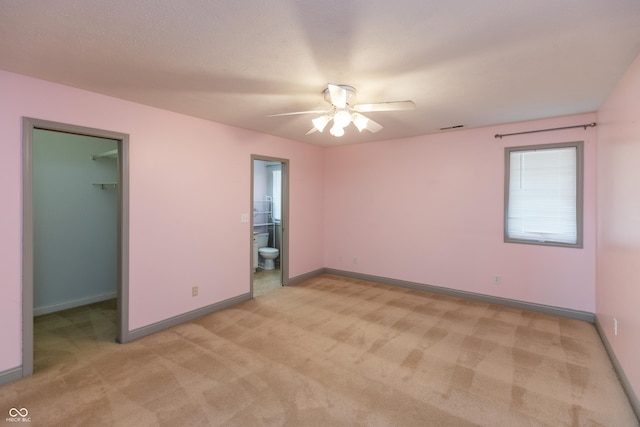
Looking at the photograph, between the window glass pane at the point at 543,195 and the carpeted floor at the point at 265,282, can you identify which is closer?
the window glass pane at the point at 543,195

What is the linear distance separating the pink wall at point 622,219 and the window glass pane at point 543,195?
0.44 metres

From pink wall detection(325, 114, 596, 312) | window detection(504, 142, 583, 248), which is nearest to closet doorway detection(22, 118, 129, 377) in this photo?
pink wall detection(325, 114, 596, 312)

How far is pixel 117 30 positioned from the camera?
181 cm

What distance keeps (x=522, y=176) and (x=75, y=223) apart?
19.8 feet

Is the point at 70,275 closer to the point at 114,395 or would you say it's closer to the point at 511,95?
the point at 114,395

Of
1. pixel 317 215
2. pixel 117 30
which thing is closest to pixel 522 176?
pixel 317 215

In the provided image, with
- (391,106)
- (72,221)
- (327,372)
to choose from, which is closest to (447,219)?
(391,106)

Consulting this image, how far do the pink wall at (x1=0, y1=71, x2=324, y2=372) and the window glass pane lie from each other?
3419 millimetres

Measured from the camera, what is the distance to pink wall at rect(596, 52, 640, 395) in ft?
7.06

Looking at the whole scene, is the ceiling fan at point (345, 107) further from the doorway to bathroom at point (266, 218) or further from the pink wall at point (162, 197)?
the doorway to bathroom at point (266, 218)

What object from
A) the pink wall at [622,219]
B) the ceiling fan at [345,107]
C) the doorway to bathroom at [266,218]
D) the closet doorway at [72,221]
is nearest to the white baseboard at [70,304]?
the closet doorway at [72,221]

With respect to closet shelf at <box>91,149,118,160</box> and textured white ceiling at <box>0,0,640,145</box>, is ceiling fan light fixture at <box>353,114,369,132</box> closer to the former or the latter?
textured white ceiling at <box>0,0,640,145</box>

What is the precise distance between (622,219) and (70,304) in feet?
20.1

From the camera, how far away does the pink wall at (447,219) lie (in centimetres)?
373
